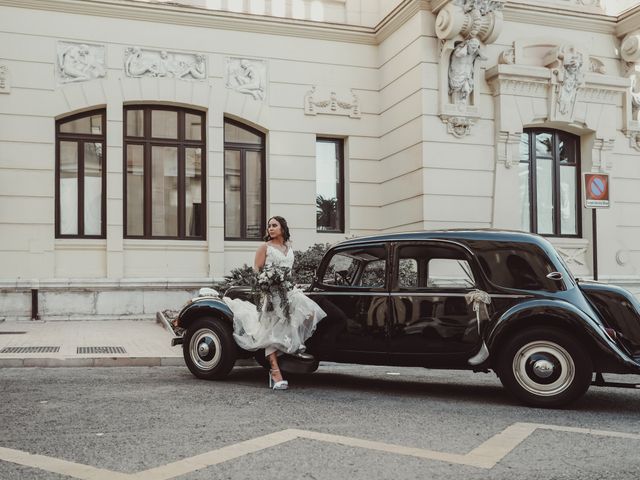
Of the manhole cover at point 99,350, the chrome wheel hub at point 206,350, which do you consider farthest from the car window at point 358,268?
the manhole cover at point 99,350

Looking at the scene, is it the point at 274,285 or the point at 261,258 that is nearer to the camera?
the point at 274,285

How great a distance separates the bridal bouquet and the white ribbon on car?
1873 mm

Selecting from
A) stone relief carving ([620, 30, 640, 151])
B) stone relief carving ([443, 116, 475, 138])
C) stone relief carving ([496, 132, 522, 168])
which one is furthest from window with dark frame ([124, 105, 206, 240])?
stone relief carving ([620, 30, 640, 151])

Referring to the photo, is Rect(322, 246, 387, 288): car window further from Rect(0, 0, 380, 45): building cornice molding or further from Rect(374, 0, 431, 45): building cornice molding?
Rect(0, 0, 380, 45): building cornice molding

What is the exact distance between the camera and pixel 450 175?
15.2 metres

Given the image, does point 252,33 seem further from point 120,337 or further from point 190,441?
point 190,441

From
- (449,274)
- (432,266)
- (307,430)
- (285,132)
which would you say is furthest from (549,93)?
(307,430)

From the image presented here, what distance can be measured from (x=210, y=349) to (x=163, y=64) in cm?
929

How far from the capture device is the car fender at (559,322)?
6.45m

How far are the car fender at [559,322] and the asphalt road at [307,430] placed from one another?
1.77ft

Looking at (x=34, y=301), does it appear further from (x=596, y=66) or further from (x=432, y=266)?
(x=596, y=66)

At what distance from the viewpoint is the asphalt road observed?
451cm

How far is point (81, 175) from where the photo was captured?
50.9ft

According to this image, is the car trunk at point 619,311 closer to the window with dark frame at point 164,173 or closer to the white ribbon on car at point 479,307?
the white ribbon on car at point 479,307
